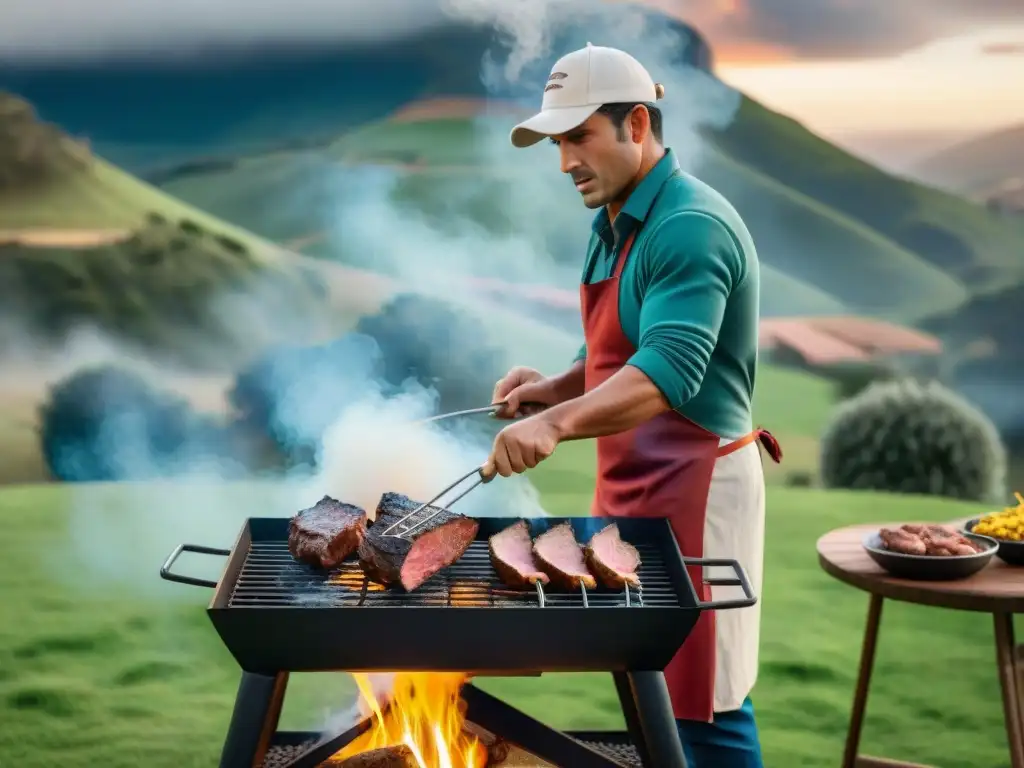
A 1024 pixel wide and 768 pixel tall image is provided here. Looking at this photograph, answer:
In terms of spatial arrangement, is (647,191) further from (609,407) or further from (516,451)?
(516,451)

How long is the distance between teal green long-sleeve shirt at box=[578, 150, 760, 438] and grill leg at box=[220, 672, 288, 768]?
1.02m

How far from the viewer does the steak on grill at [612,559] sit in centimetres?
239

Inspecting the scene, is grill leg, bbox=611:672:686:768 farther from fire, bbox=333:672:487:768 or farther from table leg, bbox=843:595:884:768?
table leg, bbox=843:595:884:768

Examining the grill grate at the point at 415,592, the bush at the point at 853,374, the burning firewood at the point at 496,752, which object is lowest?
the burning firewood at the point at 496,752

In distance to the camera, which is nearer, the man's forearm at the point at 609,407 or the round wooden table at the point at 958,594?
the man's forearm at the point at 609,407

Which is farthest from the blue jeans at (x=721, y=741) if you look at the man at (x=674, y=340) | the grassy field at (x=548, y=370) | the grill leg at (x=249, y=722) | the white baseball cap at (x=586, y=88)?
the grassy field at (x=548, y=370)

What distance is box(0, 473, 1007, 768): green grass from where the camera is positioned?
4.23m

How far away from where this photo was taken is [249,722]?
222 centimetres

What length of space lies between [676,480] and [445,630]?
32.5 inches

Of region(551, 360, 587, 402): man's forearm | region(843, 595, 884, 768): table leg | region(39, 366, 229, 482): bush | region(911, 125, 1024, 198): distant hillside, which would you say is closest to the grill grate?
region(551, 360, 587, 402): man's forearm

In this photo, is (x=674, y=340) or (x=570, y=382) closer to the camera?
(x=674, y=340)

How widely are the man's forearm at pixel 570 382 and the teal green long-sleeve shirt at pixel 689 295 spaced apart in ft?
1.16

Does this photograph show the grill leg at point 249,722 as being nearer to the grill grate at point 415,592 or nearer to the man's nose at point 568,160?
the grill grate at point 415,592

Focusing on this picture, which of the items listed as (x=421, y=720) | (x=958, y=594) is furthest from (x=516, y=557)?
(x=958, y=594)
